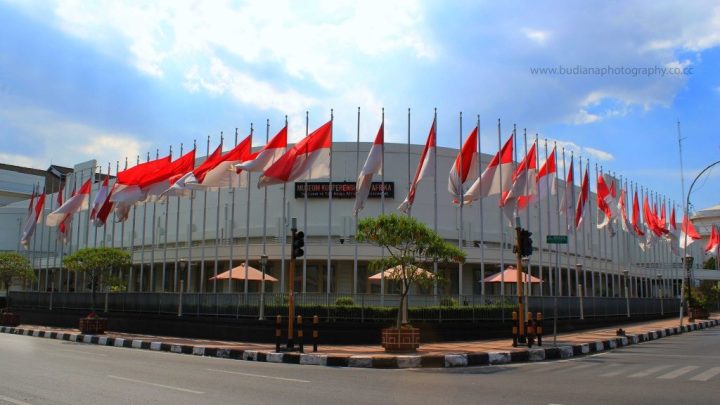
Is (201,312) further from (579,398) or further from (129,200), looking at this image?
(579,398)

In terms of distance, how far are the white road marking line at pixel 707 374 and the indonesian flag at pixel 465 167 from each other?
510 inches

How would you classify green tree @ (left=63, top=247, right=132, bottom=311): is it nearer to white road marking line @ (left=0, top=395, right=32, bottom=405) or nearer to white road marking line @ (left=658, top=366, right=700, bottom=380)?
white road marking line @ (left=0, top=395, right=32, bottom=405)

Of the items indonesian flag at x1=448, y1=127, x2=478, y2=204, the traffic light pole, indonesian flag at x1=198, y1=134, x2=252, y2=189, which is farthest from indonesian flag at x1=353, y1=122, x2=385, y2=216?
the traffic light pole

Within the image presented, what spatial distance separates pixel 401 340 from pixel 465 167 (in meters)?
9.85

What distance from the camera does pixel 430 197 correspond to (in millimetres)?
40500

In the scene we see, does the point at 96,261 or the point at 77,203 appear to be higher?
the point at 77,203

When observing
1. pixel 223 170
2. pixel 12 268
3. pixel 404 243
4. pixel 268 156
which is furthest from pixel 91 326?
pixel 12 268

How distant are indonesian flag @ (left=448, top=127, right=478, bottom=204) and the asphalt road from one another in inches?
409

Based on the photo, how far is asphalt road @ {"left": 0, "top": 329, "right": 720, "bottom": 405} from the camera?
908 cm

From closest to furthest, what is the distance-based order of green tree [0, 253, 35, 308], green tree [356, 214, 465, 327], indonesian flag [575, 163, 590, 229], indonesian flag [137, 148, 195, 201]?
green tree [356, 214, 465, 327]
indonesian flag [137, 148, 195, 201]
indonesian flag [575, 163, 590, 229]
green tree [0, 253, 35, 308]

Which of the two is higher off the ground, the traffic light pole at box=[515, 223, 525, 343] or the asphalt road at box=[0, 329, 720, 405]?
the traffic light pole at box=[515, 223, 525, 343]

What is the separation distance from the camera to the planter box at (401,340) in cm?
1753

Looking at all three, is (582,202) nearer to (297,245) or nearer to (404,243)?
(404,243)

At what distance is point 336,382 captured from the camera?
11.5 meters
